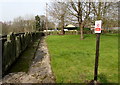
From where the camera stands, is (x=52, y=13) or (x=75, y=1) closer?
(x=75, y=1)

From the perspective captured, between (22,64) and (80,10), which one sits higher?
(80,10)

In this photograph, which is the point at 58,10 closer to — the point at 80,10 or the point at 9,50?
the point at 80,10

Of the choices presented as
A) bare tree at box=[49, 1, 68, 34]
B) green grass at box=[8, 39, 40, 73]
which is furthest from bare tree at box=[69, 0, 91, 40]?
green grass at box=[8, 39, 40, 73]

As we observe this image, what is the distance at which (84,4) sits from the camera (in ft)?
51.2

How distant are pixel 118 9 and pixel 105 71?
43.2 feet

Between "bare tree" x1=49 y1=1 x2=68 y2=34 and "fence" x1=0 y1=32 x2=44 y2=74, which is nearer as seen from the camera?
"fence" x1=0 y1=32 x2=44 y2=74

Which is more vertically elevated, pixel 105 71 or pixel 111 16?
pixel 111 16

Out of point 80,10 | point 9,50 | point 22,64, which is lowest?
point 22,64

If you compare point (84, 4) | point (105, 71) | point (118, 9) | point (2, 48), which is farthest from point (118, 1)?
point (2, 48)

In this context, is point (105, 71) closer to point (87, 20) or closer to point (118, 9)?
point (87, 20)

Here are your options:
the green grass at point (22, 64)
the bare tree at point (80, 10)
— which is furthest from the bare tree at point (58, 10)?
the green grass at point (22, 64)

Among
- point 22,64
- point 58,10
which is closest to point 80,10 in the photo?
point 58,10

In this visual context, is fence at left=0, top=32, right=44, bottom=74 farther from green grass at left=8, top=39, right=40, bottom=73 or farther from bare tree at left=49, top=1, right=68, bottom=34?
bare tree at left=49, top=1, right=68, bottom=34

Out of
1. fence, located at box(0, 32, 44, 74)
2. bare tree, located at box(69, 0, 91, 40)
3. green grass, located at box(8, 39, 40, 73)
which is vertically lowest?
green grass, located at box(8, 39, 40, 73)
